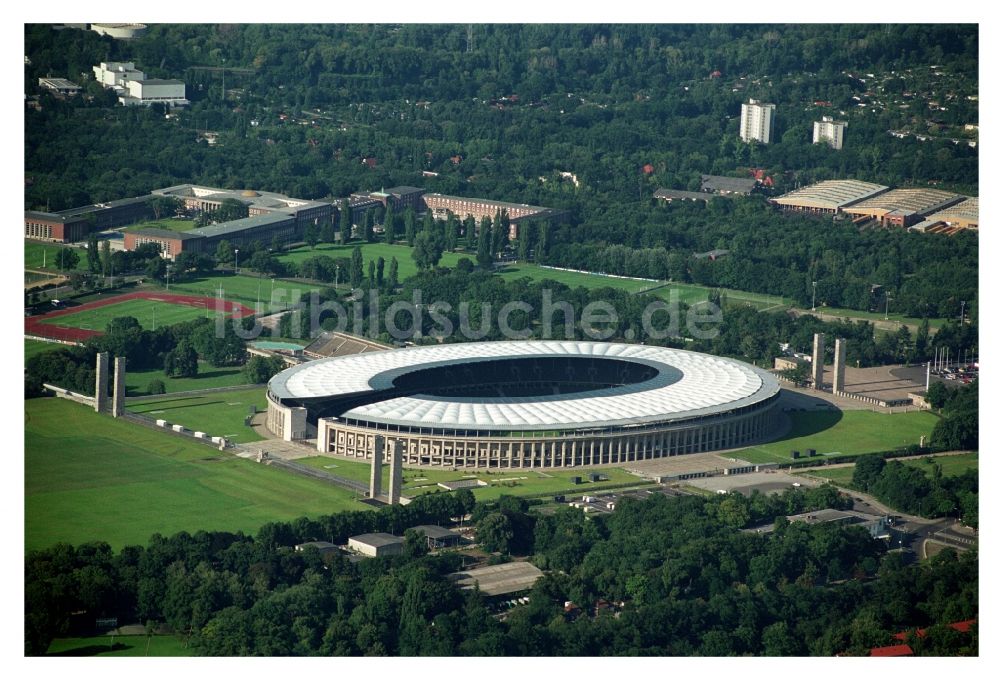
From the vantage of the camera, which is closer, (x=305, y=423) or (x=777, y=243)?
(x=305, y=423)

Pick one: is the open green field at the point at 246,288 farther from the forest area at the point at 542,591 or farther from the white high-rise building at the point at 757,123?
the white high-rise building at the point at 757,123

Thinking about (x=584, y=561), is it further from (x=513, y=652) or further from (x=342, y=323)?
(x=342, y=323)

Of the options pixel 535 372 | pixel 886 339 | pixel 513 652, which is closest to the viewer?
pixel 513 652

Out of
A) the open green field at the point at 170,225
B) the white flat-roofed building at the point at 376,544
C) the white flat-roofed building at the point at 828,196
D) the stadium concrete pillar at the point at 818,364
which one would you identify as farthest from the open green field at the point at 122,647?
the white flat-roofed building at the point at 828,196

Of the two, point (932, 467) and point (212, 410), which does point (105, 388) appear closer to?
point (212, 410)

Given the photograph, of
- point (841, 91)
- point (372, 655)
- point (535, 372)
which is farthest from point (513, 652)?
point (841, 91)

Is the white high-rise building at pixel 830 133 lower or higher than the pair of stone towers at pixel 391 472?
higher

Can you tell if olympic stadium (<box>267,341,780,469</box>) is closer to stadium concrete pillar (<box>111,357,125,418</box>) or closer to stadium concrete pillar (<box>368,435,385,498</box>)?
stadium concrete pillar (<box>368,435,385,498</box>)
